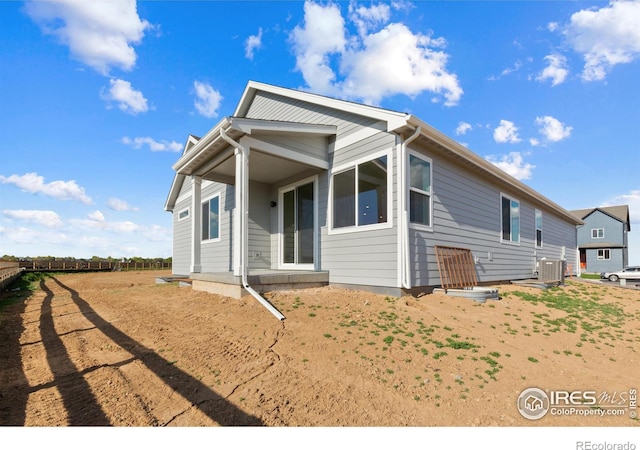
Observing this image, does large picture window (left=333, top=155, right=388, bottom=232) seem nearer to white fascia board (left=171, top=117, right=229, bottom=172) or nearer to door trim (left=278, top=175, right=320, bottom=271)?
door trim (left=278, top=175, right=320, bottom=271)

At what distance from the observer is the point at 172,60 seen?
28.5 feet

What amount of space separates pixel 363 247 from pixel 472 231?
12.4ft

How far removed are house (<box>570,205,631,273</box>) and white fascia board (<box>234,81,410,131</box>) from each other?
33.6 metres

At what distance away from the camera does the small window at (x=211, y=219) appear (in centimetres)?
1094

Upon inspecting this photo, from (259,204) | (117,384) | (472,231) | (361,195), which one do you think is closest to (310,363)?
(117,384)

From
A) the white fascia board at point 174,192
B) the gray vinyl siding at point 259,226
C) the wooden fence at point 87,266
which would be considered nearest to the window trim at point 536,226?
the gray vinyl siding at point 259,226

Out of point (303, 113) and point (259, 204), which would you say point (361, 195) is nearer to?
point (303, 113)

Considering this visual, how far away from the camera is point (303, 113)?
894cm

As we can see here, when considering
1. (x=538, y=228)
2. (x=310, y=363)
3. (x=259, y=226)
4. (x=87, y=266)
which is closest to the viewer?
(x=310, y=363)

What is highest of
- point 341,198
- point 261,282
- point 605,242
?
point 341,198

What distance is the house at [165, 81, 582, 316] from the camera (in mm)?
6492

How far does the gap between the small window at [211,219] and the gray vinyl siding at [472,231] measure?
6.92m

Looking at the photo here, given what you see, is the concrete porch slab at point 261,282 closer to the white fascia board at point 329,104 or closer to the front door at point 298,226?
the front door at point 298,226
